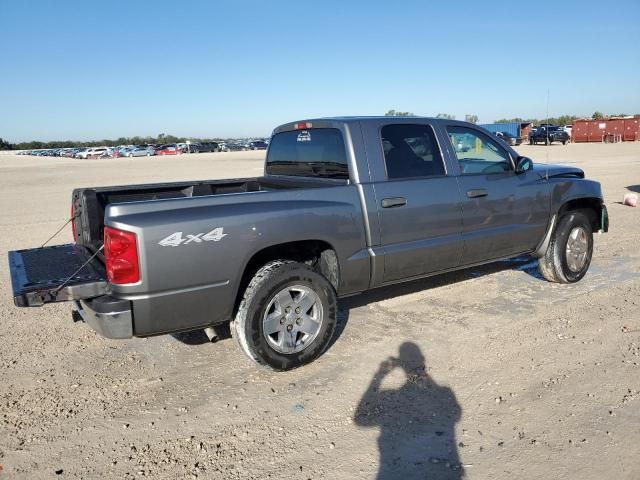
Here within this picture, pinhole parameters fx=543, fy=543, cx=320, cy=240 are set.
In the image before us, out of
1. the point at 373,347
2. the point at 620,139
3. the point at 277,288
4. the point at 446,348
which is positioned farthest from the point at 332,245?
the point at 620,139

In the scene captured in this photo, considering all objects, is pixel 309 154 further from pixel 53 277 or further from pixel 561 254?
pixel 561 254

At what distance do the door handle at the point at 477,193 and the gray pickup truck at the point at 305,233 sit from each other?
4 centimetres

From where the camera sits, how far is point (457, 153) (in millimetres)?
5113

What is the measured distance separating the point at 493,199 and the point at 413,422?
8.62ft

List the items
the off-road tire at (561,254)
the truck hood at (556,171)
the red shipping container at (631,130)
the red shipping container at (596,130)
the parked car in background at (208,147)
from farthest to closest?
the parked car in background at (208,147) < the red shipping container at (596,130) < the red shipping container at (631,130) < the off-road tire at (561,254) < the truck hood at (556,171)

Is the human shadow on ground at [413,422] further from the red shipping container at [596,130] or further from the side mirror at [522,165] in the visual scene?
the red shipping container at [596,130]

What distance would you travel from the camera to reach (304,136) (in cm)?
502

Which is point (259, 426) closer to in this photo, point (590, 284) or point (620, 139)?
point (590, 284)

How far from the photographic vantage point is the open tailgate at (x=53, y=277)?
3367mm

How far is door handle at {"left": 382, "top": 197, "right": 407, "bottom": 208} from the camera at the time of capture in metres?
4.42

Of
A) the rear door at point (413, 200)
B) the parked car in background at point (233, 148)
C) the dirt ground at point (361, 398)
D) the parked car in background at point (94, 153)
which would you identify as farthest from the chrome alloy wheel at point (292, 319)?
the parked car in background at point (233, 148)

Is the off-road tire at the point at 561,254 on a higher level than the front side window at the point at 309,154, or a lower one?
lower

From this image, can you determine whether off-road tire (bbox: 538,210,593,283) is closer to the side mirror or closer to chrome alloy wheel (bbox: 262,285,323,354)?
the side mirror

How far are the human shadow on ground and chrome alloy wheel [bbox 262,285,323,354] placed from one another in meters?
0.61
